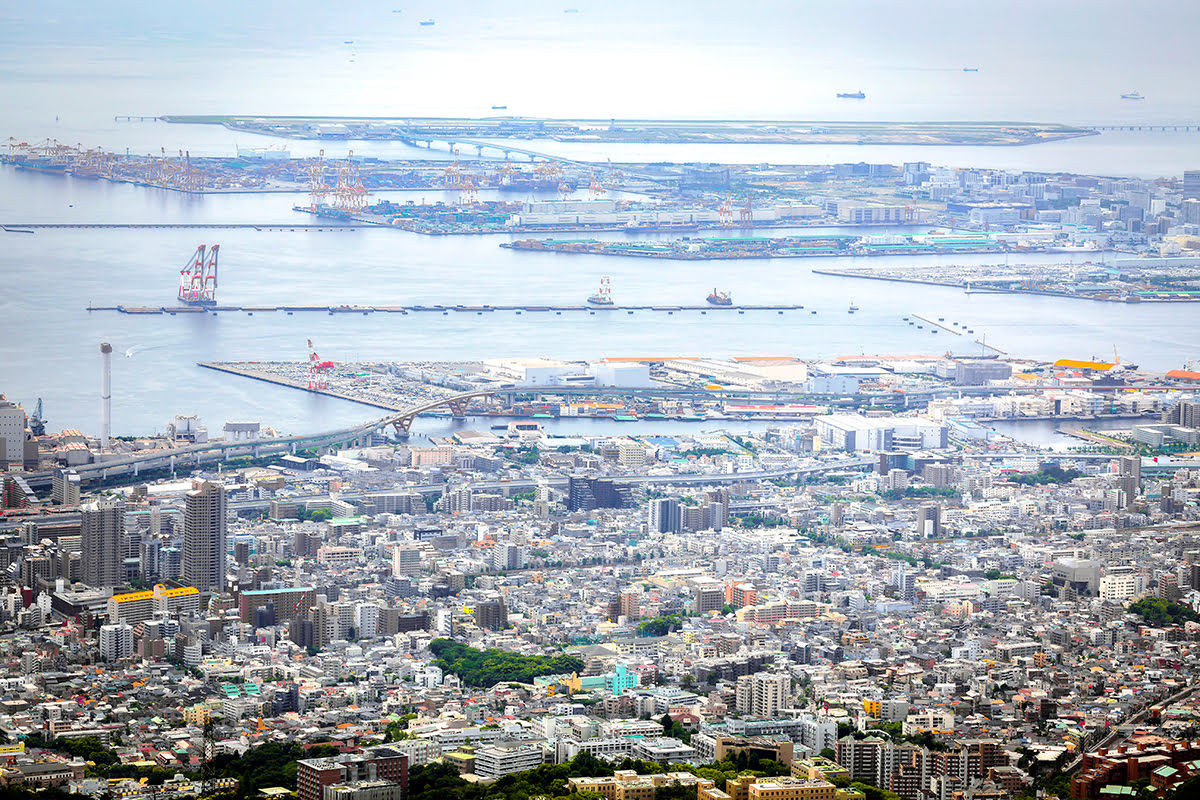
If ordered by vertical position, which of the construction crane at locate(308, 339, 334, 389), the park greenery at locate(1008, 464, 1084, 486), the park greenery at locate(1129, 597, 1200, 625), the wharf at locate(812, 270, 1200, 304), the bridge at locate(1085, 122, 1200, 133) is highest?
the bridge at locate(1085, 122, 1200, 133)

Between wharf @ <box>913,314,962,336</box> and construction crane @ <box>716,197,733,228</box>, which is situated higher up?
construction crane @ <box>716,197,733,228</box>

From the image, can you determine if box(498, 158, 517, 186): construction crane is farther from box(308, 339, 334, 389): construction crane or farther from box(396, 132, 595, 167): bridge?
box(308, 339, 334, 389): construction crane

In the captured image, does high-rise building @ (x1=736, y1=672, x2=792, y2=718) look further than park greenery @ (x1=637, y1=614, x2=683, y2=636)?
No

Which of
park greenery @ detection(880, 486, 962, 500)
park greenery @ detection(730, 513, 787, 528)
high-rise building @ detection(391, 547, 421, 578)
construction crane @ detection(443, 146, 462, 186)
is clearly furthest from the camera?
construction crane @ detection(443, 146, 462, 186)

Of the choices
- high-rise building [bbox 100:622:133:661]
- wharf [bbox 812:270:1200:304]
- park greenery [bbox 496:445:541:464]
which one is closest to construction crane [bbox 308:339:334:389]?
park greenery [bbox 496:445:541:464]

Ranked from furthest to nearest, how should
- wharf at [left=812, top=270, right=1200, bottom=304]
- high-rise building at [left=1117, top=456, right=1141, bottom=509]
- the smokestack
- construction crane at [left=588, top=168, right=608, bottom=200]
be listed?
construction crane at [left=588, top=168, right=608, bottom=200]
wharf at [left=812, top=270, right=1200, bottom=304]
the smokestack
high-rise building at [left=1117, top=456, right=1141, bottom=509]

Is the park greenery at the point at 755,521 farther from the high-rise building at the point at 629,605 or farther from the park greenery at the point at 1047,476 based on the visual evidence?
the high-rise building at the point at 629,605
